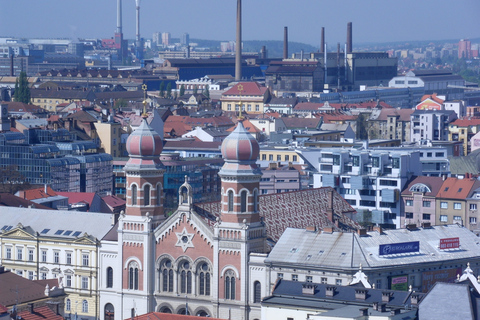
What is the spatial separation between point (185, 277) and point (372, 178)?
45.5 m

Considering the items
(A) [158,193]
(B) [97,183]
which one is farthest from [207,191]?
(A) [158,193]

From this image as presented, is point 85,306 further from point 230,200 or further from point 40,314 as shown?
point 40,314

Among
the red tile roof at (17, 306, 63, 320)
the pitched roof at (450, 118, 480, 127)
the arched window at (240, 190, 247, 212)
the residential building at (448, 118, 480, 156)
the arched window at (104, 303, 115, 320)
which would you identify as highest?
the pitched roof at (450, 118, 480, 127)

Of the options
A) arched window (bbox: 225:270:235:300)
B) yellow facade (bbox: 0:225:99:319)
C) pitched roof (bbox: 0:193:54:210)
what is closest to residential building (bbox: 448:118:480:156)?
pitched roof (bbox: 0:193:54:210)

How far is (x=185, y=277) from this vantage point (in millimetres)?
82312

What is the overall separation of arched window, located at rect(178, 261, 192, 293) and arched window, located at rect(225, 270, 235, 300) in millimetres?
2540

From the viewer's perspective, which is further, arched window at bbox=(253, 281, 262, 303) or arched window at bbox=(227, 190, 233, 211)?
arched window at bbox=(227, 190, 233, 211)

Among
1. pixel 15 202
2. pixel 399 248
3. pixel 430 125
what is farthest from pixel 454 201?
pixel 430 125

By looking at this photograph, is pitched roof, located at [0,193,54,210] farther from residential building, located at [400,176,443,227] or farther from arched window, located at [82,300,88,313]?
residential building, located at [400,176,443,227]

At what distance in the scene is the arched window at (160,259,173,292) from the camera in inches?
3260

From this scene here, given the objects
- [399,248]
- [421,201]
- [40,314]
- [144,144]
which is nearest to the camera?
[40,314]

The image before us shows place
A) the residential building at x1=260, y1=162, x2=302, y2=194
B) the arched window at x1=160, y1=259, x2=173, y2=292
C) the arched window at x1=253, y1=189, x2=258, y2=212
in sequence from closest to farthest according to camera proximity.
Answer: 1. the arched window at x1=253, y1=189, x2=258, y2=212
2. the arched window at x1=160, y1=259, x2=173, y2=292
3. the residential building at x1=260, y1=162, x2=302, y2=194

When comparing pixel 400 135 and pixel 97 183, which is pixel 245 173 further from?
pixel 400 135

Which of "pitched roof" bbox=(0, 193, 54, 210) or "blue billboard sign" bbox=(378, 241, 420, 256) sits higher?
"pitched roof" bbox=(0, 193, 54, 210)
